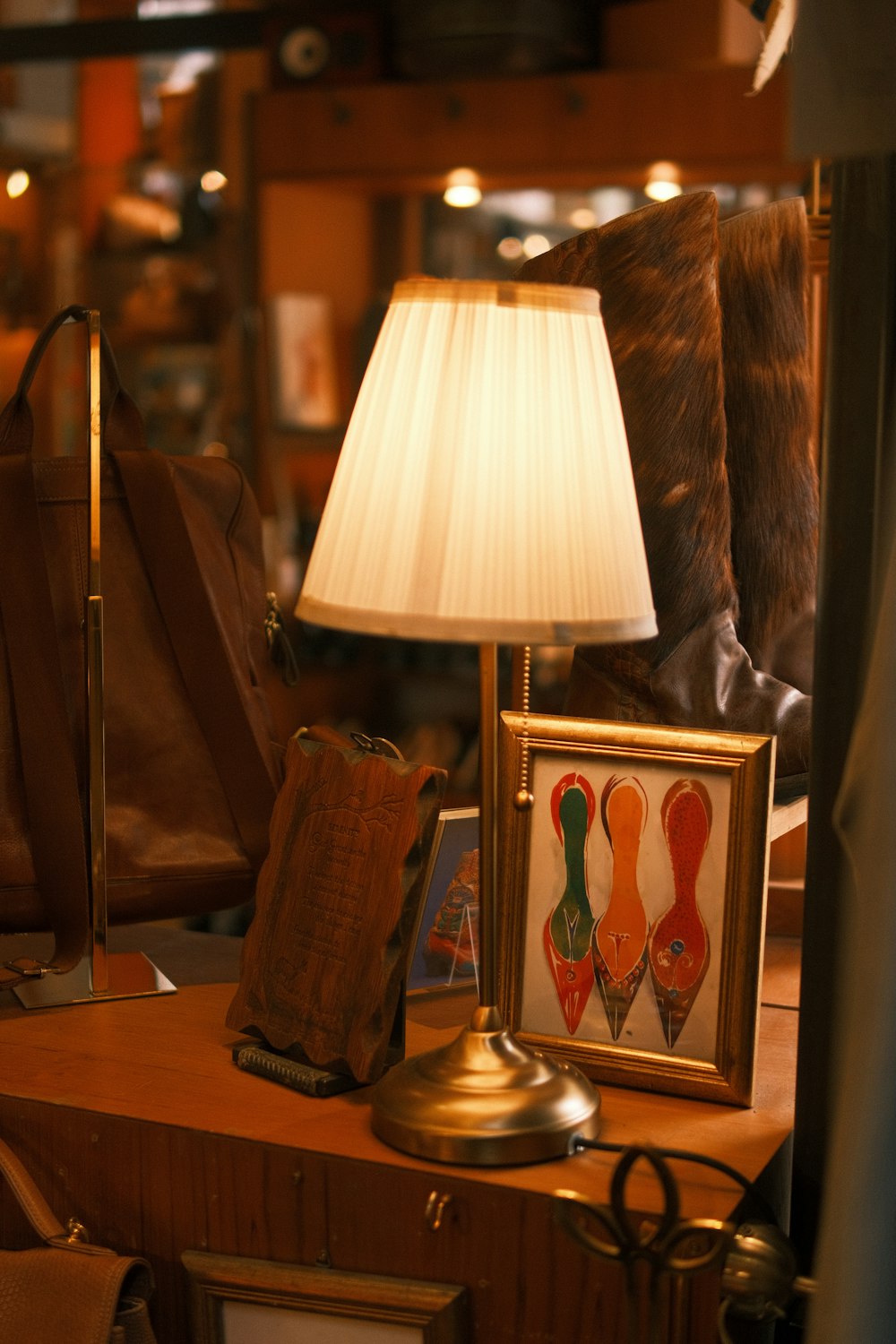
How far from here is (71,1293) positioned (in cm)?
94

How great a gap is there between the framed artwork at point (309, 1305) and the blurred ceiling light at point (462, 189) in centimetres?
303

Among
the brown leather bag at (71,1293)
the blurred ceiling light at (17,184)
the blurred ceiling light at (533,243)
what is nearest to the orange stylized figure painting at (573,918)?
A: the brown leather bag at (71,1293)

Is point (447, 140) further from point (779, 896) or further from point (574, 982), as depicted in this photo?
point (574, 982)

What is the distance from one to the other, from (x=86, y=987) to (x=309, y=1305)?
15.6 inches

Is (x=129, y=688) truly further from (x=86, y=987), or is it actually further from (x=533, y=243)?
(x=533, y=243)

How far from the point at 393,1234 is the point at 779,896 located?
0.62 m

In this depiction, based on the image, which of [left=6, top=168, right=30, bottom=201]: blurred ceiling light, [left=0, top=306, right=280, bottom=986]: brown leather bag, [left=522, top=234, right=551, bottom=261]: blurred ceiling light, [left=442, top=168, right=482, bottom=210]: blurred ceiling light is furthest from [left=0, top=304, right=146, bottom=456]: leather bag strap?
[left=6, top=168, right=30, bottom=201]: blurred ceiling light

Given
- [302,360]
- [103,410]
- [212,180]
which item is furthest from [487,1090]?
[212,180]

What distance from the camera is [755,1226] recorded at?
0.84 m

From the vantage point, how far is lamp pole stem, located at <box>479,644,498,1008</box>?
37.3 inches

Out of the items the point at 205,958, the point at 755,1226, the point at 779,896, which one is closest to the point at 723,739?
the point at 755,1226

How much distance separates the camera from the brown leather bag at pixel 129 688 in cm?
121

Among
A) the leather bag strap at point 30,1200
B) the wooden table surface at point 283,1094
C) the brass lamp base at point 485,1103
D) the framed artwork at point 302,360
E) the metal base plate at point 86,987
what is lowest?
the leather bag strap at point 30,1200

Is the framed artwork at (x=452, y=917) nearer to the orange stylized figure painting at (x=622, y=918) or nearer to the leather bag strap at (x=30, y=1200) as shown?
the orange stylized figure painting at (x=622, y=918)
